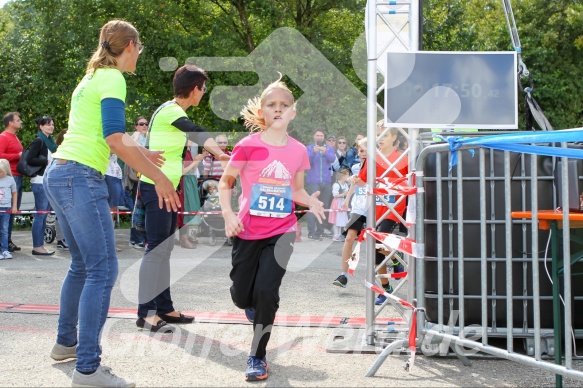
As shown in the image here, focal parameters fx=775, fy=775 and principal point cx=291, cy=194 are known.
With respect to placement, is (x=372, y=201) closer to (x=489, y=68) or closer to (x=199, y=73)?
(x=489, y=68)

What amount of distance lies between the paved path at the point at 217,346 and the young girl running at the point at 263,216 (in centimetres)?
43

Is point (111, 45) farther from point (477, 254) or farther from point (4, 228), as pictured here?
point (4, 228)

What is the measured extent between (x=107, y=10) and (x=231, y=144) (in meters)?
6.35

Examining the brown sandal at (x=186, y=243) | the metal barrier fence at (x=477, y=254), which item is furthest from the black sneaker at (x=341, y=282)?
the brown sandal at (x=186, y=243)

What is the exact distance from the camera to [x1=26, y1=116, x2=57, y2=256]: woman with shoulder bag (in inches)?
451

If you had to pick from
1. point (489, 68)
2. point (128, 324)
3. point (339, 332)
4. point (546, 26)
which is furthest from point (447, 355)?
point (546, 26)

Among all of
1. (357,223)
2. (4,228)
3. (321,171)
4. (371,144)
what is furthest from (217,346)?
(321,171)

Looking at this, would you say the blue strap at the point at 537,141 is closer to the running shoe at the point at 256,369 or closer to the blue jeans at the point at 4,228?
the running shoe at the point at 256,369

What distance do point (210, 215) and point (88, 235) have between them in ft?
29.1

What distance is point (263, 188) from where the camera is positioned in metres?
4.86

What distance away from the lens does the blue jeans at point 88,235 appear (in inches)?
175

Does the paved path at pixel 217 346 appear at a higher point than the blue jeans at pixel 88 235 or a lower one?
lower

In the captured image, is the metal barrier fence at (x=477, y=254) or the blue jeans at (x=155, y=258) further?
the blue jeans at (x=155, y=258)

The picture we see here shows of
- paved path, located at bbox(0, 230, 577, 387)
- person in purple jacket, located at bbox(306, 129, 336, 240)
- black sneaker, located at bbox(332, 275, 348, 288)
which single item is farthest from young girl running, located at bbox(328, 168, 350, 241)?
black sneaker, located at bbox(332, 275, 348, 288)
